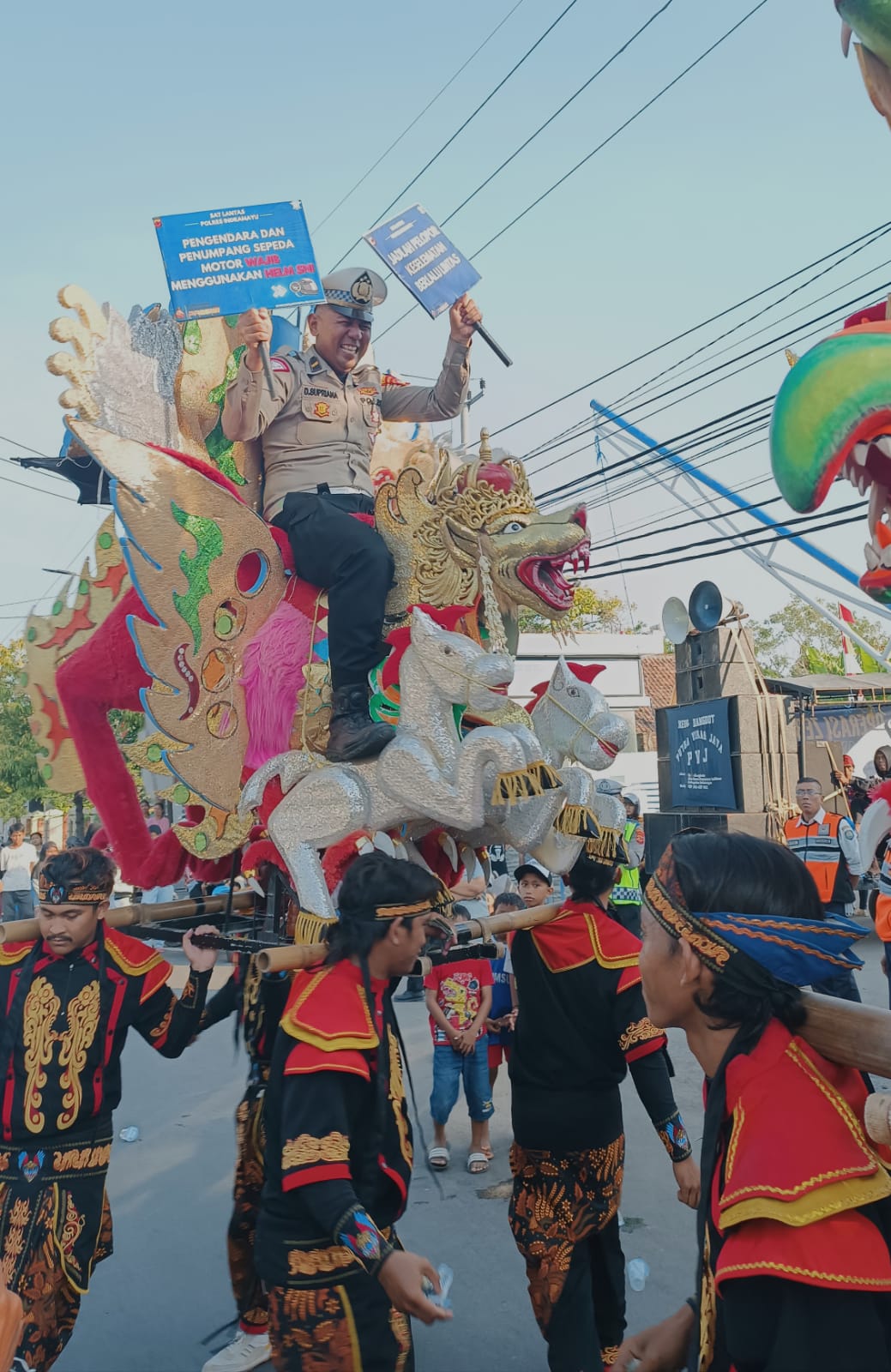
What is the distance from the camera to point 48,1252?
8.78ft

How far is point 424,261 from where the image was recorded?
4.01 meters

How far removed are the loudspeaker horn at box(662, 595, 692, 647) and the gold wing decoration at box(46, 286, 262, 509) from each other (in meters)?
8.69

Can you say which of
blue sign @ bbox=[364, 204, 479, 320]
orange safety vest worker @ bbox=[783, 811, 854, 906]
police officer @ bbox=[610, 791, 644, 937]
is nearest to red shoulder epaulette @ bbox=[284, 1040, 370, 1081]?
blue sign @ bbox=[364, 204, 479, 320]

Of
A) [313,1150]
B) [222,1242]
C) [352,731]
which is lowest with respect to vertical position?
[222,1242]

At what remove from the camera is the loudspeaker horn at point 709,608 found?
11.5 meters

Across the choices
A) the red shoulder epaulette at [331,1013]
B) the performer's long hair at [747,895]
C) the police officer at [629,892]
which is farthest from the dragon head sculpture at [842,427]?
the police officer at [629,892]

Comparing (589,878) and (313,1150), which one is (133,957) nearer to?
(313,1150)

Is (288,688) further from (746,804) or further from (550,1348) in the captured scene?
(746,804)

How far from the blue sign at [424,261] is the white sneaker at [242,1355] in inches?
138

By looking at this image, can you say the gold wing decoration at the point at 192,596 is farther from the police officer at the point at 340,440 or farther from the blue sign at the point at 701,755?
the blue sign at the point at 701,755

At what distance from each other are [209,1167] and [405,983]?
396 cm

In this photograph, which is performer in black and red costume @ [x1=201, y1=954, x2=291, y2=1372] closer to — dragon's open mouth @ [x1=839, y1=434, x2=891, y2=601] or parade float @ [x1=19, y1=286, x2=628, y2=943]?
parade float @ [x1=19, y1=286, x2=628, y2=943]

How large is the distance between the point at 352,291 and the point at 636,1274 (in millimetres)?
3369

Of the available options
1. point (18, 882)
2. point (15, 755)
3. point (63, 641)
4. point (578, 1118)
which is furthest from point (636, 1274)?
point (15, 755)
